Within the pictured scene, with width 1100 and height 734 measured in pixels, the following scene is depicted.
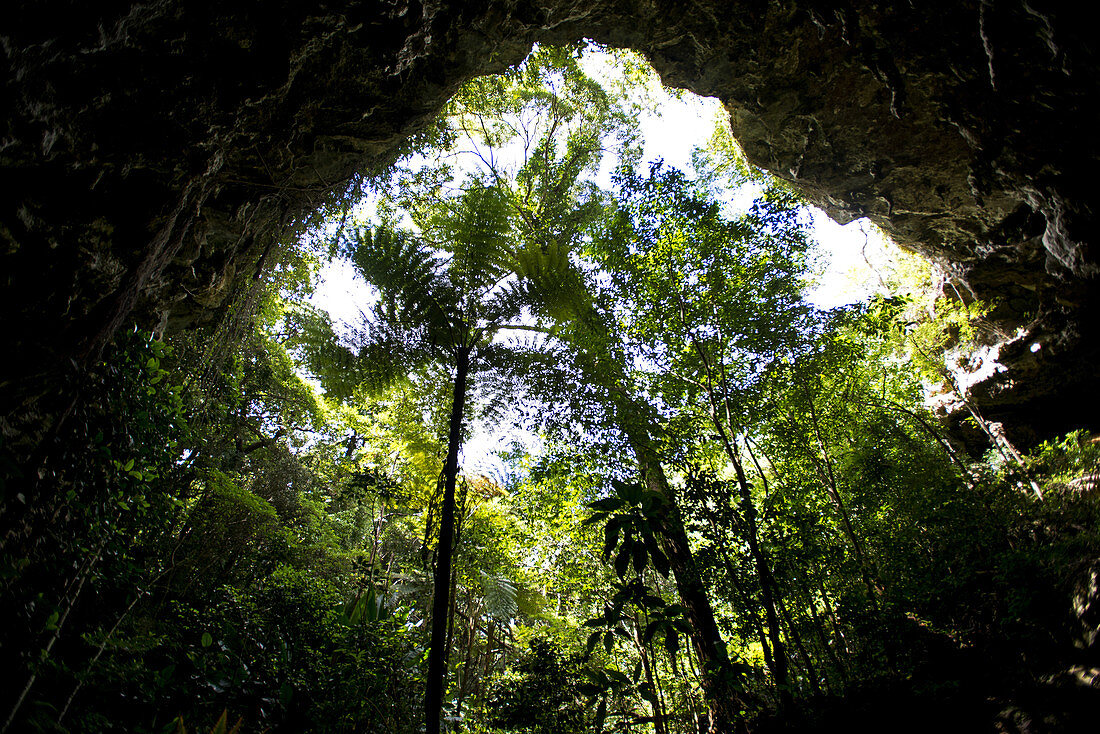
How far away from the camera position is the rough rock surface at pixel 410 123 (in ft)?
7.57

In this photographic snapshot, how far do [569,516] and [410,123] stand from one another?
14.0ft

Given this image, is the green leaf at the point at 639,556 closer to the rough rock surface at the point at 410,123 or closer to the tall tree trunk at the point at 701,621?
the tall tree trunk at the point at 701,621

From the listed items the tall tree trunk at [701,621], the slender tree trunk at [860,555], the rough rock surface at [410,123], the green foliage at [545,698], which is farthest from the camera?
the slender tree trunk at [860,555]

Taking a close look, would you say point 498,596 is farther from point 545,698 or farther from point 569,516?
point 545,698

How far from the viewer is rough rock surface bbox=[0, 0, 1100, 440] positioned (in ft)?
7.57

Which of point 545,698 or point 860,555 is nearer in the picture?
point 545,698

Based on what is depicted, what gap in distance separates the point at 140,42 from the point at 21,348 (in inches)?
72.6

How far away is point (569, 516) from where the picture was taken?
14.2 feet

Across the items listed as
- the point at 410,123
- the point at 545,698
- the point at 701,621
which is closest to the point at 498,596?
the point at 545,698

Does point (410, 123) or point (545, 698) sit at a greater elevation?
point (410, 123)

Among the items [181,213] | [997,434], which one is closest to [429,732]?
[181,213]

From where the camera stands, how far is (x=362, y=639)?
3113 millimetres

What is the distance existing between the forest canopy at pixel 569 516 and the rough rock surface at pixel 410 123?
1.72ft

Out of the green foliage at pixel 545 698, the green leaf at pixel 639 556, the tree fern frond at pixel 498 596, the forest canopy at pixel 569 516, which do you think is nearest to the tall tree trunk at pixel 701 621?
the forest canopy at pixel 569 516
